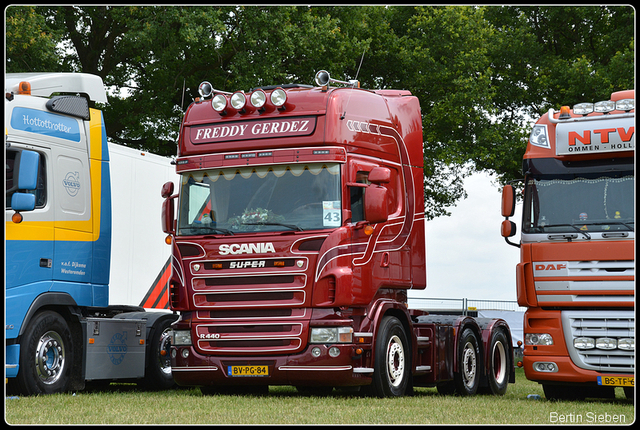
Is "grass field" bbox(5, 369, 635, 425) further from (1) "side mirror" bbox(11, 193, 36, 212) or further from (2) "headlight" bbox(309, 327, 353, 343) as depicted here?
(1) "side mirror" bbox(11, 193, 36, 212)

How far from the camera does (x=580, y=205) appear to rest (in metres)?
11.4

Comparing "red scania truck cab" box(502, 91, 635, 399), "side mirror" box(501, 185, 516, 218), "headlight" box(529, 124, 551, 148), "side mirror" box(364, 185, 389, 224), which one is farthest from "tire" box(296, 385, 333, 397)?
"headlight" box(529, 124, 551, 148)

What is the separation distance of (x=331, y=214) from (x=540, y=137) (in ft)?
11.5

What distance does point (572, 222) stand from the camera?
37.3 feet

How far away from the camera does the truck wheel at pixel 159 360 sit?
1270 cm

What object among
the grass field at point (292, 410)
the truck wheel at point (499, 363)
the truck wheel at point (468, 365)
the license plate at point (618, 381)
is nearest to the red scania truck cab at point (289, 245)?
the grass field at point (292, 410)

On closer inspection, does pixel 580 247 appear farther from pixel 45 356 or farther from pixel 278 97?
pixel 45 356

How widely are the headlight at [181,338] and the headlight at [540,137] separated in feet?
18.5

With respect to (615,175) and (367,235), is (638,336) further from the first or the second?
(367,235)

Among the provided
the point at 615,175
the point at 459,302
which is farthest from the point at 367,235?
the point at 459,302

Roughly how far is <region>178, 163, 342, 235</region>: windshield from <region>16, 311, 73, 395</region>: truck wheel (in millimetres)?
2167

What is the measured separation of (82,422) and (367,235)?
4351mm

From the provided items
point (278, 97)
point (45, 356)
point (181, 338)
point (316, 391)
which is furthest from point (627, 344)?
point (45, 356)

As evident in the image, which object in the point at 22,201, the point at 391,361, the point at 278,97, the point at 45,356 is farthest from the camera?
the point at 391,361
